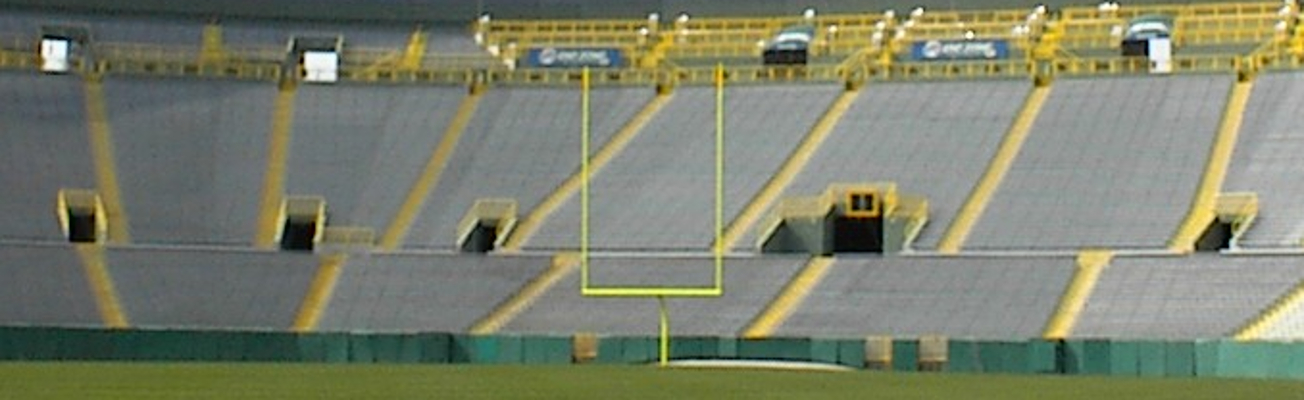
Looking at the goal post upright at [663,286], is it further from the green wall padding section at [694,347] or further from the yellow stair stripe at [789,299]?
the yellow stair stripe at [789,299]

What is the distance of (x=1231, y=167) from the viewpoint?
3219cm

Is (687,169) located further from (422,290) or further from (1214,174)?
(1214,174)

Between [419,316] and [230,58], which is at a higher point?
[230,58]

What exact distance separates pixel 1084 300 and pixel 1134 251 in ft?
5.18

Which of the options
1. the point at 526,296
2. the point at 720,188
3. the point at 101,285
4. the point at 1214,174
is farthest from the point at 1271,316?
the point at 101,285

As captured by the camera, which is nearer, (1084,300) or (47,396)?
(47,396)

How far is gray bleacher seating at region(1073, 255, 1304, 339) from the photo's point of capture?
2814 centimetres

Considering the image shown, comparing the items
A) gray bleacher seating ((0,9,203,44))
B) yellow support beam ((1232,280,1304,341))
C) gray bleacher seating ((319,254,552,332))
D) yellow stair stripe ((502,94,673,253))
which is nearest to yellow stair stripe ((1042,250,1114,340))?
yellow support beam ((1232,280,1304,341))

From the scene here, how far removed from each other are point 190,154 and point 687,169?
22.4ft

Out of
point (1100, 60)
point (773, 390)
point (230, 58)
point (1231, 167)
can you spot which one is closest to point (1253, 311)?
point (1231, 167)

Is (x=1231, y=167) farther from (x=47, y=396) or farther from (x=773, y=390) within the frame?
(x=47, y=396)

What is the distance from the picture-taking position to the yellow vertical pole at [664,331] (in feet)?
89.7

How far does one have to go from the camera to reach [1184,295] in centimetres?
2888

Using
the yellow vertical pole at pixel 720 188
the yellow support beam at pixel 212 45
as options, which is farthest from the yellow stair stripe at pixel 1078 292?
the yellow support beam at pixel 212 45
